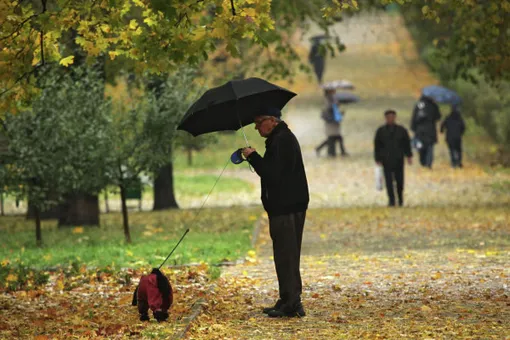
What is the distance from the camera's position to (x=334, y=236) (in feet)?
63.2

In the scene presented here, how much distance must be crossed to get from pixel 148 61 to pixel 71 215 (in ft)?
39.7

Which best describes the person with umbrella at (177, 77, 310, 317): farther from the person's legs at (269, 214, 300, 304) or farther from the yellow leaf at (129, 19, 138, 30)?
the yellow leaf at (129, 19, 138, 30)

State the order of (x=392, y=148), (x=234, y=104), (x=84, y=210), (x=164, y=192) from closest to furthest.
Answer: (x=234, y=104) < (x=84, y=210) < (x=392, y=148) < (x=164, y=192)

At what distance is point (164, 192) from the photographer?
27.3 metres

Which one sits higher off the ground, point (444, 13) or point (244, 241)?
point (444, 13)

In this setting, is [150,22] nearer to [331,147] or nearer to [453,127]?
[453,127]

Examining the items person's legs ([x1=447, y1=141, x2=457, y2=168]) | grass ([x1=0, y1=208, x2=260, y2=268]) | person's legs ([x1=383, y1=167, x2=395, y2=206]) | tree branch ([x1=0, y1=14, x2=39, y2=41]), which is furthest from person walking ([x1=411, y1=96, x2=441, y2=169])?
tree branch ([x1=0, y1=14, x2=39, y2=41])

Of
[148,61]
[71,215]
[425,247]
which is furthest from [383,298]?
[71,215]

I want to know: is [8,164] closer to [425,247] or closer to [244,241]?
[244,241]

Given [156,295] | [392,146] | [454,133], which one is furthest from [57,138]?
[454,133]

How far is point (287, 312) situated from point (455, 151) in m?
23.8

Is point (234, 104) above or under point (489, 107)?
under

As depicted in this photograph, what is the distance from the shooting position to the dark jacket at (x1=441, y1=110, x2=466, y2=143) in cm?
3331

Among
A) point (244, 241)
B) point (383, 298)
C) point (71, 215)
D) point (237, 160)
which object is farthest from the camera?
point (71, 215)
